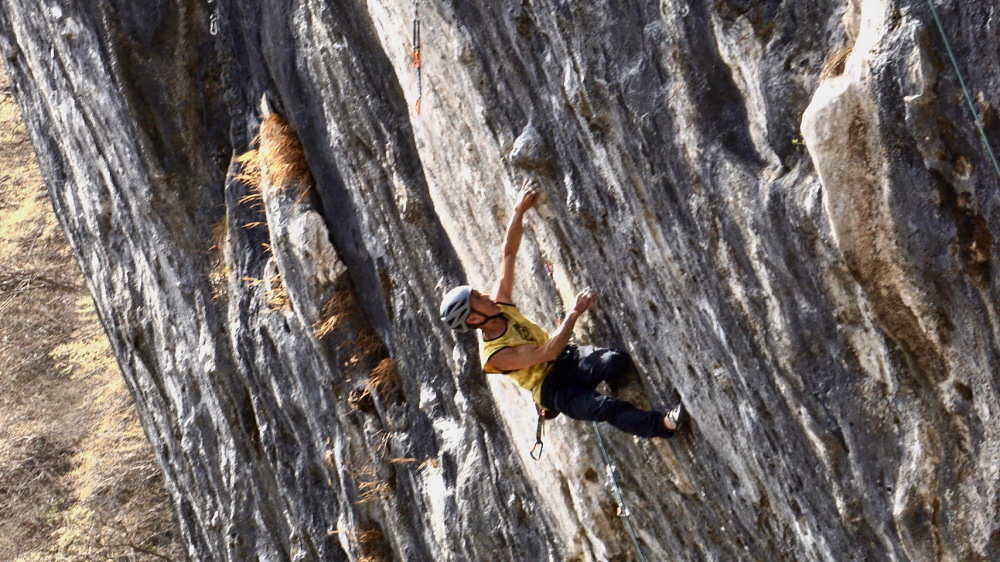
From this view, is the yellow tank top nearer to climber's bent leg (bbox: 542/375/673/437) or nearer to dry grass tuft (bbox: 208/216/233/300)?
climber's bent leg (bbox: 542/375/673/437)

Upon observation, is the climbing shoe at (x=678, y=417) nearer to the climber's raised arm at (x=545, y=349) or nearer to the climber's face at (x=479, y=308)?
the climber's raised arm at (x=545, y=349)

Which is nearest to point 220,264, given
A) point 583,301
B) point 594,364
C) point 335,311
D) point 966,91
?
point 335,311

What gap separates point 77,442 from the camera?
2022 cm

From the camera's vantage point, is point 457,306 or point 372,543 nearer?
point 457,306

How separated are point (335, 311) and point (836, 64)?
6129 millimetres

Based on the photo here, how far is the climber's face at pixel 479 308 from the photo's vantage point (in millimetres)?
6789

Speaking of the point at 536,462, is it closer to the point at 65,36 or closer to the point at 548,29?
the point at 548,29

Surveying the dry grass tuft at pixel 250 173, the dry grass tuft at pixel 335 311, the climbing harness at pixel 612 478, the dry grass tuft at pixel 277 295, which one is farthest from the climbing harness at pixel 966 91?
the dry grass tuft at pixel 250 173

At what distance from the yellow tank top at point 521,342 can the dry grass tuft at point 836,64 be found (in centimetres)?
273

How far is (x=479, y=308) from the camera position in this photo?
6.82 m

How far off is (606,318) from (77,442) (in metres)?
16.3

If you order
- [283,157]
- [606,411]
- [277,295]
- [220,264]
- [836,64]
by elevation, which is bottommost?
[606,411]

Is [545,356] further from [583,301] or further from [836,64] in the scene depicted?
[836,64]

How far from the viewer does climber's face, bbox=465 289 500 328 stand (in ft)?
22.3
